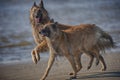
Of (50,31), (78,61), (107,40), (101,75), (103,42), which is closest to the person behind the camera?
(50,31)

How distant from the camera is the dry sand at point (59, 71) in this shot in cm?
1049

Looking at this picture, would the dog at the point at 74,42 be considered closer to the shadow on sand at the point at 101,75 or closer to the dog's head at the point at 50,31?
the dog's head at the point at 50,31

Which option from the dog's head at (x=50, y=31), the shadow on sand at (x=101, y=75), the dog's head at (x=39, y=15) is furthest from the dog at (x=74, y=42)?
the dog's head at (x=39, y=15)

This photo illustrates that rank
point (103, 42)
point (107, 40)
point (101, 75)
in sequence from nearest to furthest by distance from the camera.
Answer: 1. point (101, 75)
2. point (103, 42)
3. point (107, 40)

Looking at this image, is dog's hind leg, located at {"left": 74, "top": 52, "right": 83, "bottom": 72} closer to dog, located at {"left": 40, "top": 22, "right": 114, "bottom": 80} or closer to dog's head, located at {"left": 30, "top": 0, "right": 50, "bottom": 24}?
dog, located at {"left": 40, "top": 22, "right": 114, "bottom": 80}

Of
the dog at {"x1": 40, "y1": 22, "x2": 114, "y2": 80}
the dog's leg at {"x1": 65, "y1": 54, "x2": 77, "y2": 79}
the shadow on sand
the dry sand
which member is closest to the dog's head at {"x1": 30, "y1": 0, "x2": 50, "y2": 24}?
the dog at {"x1": 40, "y1": 22, "x2": 114, "y2": 80}

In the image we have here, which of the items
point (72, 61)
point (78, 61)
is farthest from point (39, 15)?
point (72, 61)

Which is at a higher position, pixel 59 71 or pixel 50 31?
pixel 50 31

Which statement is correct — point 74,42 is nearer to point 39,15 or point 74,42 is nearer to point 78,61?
point 78,61

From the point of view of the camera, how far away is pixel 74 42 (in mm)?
10875

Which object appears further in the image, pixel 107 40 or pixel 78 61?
pixel 107 40

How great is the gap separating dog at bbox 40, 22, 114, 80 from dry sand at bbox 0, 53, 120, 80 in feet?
0.82

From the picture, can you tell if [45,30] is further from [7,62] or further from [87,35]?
[7,62]

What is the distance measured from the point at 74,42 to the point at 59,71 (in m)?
0.83
